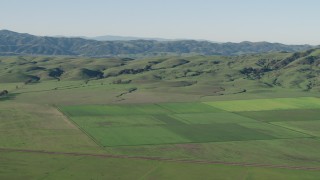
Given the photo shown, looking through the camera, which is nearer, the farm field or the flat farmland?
the farm field

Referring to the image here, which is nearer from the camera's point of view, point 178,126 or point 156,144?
point 156,144

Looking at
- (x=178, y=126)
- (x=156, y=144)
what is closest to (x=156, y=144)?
(x=156, y=144)

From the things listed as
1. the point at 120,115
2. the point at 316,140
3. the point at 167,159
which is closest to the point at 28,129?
the point at 120,115

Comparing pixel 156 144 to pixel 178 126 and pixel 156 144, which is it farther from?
pixel 178 126

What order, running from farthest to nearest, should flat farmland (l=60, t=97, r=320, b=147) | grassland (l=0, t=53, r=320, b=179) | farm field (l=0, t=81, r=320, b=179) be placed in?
flat farmland (l=60, t=97, r=320, b=147) → farm field (l=0, t=81, r=320, b=179) → grassland (l=0, t=53, r=320, b=179)

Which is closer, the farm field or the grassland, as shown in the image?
the grassland

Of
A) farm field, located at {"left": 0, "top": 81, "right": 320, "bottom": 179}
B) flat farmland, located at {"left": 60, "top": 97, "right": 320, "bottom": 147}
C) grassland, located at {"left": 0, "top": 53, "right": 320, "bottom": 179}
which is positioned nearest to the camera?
grassland, located at {"left": 0, "top": 53, "right": 320, "bottom": 179}

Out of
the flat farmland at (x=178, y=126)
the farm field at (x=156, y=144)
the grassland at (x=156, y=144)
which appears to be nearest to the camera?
the grassland at (x=156, y=144)

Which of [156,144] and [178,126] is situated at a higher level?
[156,144]

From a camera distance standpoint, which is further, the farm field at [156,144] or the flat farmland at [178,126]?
the flat farmland at [178,126]

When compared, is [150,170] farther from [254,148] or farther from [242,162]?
[254,148]

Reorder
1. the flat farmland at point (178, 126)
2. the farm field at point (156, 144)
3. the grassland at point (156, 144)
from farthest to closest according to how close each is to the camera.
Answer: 1. the flat farmland at point (178, 126)
2. the farm field at point (156, 144)
3. the grassland at point (156, 144)

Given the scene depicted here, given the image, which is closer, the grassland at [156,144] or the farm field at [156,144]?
the grassland at [156,144]
